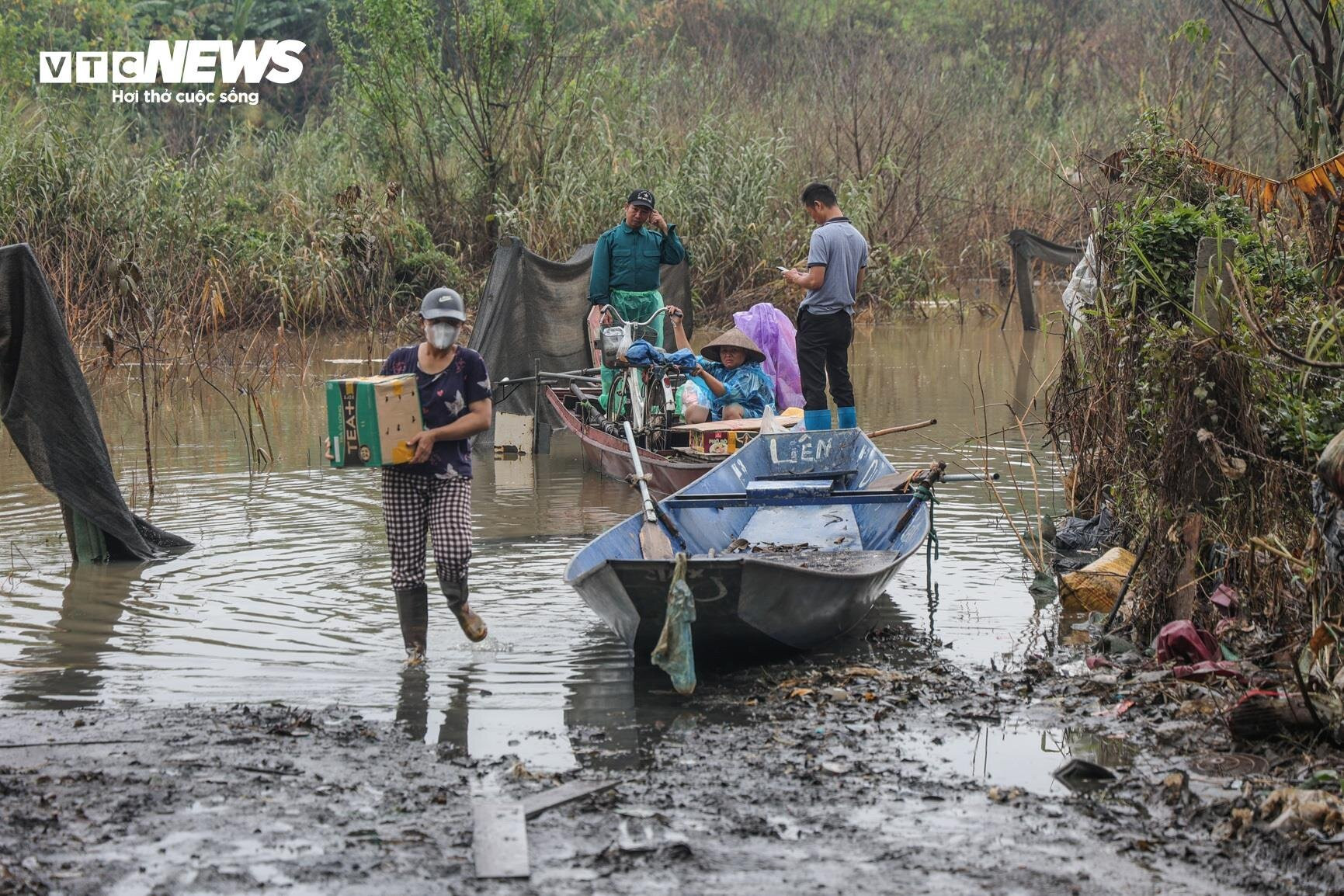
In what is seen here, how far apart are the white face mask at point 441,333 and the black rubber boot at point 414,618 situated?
44.6 inches

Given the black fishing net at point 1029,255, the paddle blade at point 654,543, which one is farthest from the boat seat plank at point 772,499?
the black fishing net at point 1029,255

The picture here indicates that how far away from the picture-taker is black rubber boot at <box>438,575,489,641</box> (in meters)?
7.13

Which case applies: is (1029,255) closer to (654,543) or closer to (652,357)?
(652,357)

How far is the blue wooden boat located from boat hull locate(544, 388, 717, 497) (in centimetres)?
67

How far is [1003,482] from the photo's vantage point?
12.0 metres

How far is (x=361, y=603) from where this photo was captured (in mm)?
8422

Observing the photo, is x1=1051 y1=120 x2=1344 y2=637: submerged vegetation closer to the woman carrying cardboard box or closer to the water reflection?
the woman carrying cardboard box

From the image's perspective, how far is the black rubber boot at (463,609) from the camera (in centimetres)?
713

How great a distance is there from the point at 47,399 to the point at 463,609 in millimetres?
3292

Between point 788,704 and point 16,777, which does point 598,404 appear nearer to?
point 788,704

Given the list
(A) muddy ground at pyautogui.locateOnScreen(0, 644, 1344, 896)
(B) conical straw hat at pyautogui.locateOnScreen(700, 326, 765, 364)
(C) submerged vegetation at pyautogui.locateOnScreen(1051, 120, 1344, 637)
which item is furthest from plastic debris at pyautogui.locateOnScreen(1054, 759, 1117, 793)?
(B) conical straw hat at pyautogui.locateOnScreen(700, 326, 765, 364)

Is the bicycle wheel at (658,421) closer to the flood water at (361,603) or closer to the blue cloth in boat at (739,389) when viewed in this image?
the blue cloth in boat at (739,389)

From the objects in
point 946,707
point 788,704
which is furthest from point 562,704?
point 946,707

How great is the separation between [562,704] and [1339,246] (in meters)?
4.49
